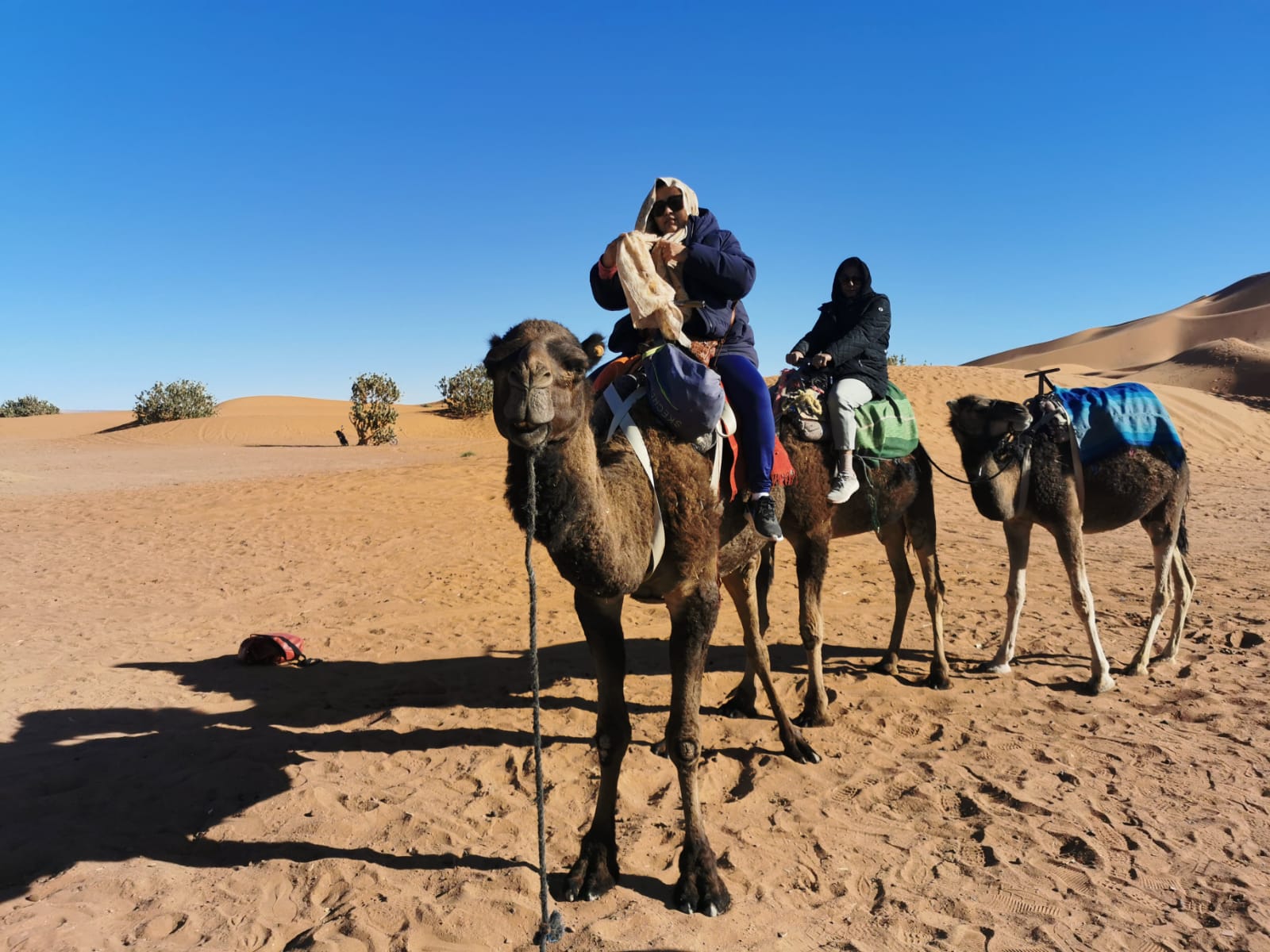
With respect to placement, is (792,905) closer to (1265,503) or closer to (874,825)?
(874,825)

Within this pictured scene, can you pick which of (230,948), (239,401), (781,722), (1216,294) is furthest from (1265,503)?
(1216,294)

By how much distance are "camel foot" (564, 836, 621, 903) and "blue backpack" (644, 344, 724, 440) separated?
2.20 metres

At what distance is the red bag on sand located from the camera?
7.49 m

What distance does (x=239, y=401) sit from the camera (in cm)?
5828

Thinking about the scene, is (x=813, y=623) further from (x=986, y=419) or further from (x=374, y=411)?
(x=374, y=411)

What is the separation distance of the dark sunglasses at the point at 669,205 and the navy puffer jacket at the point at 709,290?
10cm

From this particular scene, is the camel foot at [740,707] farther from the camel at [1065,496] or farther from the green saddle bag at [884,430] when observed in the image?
the camel at [1065,496]

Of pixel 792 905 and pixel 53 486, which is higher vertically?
pixel 53 486

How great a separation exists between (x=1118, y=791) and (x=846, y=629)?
3.70 metres

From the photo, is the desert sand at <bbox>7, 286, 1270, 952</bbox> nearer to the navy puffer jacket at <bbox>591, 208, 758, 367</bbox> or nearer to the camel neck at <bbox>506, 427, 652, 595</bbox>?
the camel neck at <bbox>506, 427, 652, 595</bbox>

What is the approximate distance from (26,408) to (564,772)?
6836cm

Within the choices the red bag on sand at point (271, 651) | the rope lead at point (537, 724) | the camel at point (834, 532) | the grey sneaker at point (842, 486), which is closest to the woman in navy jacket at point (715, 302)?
the rope lead at point (537, 724)

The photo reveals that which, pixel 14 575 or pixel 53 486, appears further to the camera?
pixel 53 486

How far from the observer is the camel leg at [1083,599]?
6.20 m
